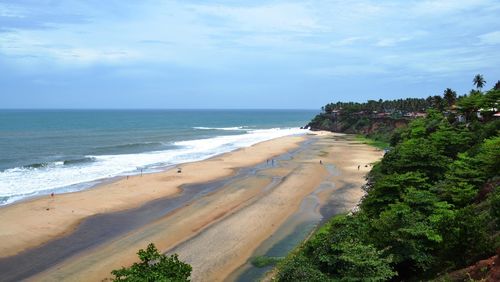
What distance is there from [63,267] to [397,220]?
1814 centimetres

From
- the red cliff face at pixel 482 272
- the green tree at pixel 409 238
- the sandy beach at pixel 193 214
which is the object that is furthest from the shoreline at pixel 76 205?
the red cliff face at pixel 482 272

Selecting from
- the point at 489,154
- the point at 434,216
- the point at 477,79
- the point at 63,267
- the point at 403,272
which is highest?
the point at 477,79

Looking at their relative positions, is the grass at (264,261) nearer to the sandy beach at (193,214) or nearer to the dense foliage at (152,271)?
the sandy beach at (193,214)

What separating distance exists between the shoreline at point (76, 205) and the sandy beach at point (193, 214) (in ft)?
0.21

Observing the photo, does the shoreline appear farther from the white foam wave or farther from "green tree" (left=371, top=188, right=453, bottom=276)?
"green tree" (left=371, top=188, right=453, bottom=276)

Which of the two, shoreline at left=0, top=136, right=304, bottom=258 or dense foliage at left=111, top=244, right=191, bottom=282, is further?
shoreline at left=0, top=136, right=304, bottom=258

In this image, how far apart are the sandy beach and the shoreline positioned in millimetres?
65

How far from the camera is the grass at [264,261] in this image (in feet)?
78.6

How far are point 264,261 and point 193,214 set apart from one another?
11420mm

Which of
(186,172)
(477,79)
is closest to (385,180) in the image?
(186,172)

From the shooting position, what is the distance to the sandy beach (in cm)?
2477

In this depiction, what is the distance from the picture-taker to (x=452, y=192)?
21781mm

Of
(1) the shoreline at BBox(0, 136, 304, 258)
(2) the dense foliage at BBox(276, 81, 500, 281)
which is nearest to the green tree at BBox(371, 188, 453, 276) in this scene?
(2) the dense foliage at BBox(276, 81, 500, 281)

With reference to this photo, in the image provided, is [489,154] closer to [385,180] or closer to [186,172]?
[385,180]
